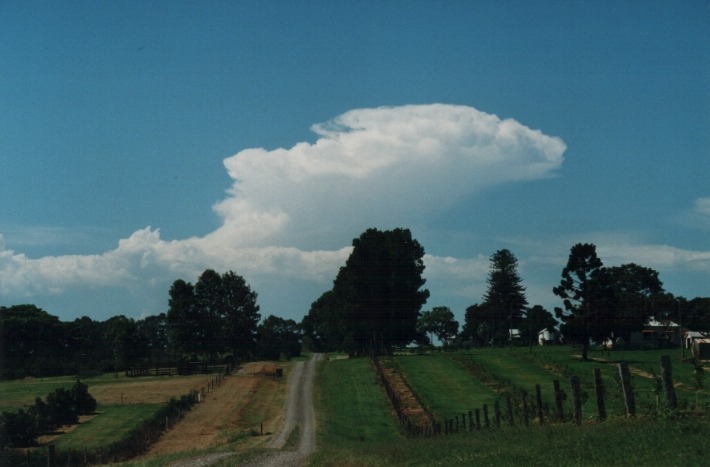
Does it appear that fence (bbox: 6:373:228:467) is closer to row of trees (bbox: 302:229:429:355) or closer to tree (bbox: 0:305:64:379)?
row of trees (bbox: 302:229:429:355)

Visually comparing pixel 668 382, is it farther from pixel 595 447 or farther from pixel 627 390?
pixel 595 447

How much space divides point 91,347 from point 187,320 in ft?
72.1

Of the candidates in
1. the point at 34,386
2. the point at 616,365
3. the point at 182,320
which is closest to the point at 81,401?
the point at 34,386

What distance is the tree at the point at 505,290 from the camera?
18612 centimetres

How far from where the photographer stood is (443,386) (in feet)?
265

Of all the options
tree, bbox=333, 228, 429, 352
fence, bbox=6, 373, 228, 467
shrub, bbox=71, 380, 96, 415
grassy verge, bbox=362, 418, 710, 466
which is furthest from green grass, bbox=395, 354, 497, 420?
grassy verge, bbox=362, 418, 710, 466

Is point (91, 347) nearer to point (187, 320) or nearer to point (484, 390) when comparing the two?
point (187, 320)

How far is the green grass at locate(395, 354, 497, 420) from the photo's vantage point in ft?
216

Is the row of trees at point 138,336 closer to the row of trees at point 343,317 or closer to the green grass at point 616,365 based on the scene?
the row of trees at point 343,317

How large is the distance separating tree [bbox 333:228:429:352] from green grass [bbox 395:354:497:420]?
9300 mm


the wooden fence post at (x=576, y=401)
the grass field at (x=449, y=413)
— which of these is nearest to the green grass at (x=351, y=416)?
the grass field at (x=449, y=413)

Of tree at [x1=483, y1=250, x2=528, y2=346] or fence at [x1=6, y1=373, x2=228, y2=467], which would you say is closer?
fence at [x1=6, y1=373, x2=228, y2=467]

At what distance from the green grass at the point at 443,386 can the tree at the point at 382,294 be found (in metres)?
9.30

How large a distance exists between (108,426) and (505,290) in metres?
137
